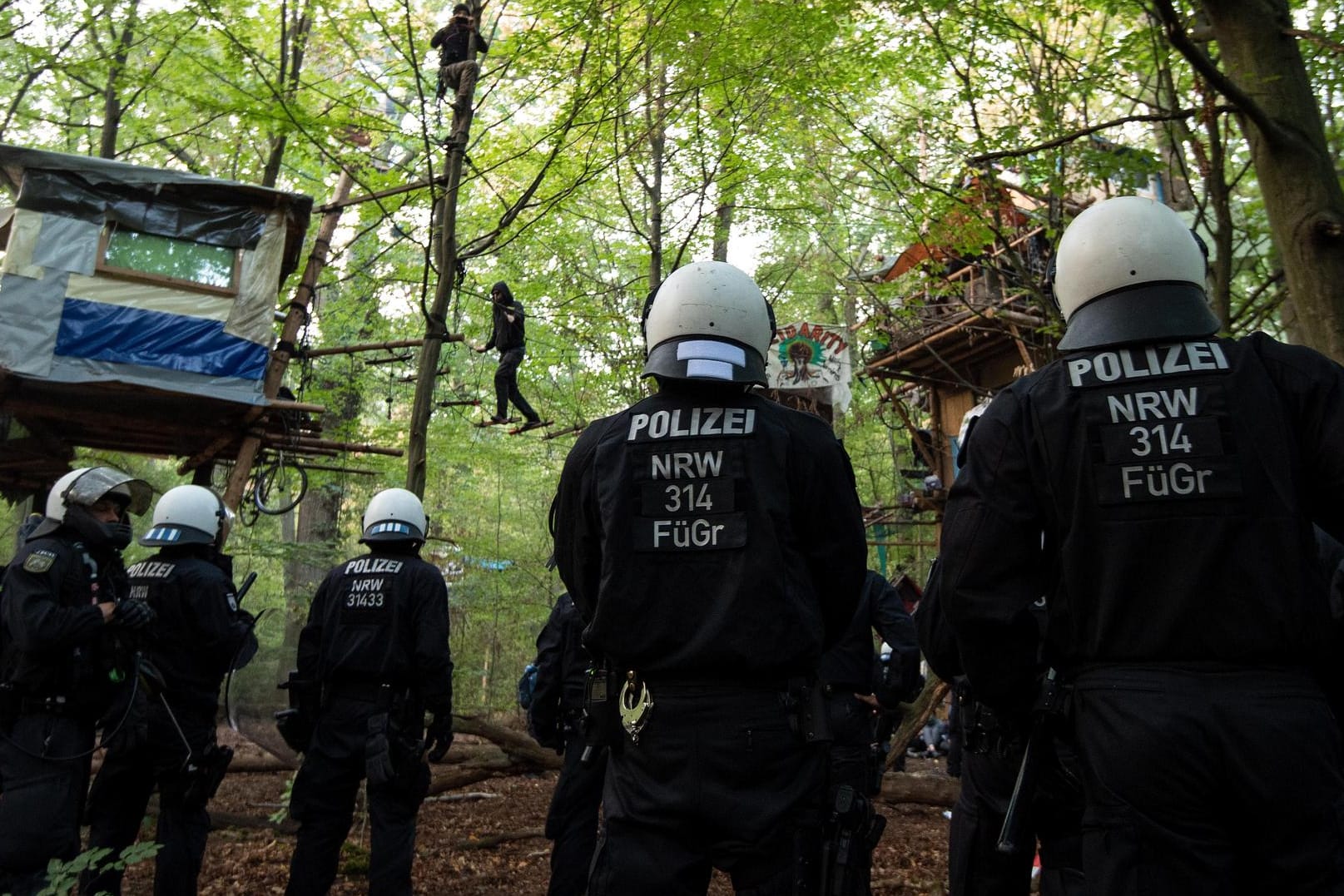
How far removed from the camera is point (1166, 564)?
2.32m

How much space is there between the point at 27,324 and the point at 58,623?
23.4ft

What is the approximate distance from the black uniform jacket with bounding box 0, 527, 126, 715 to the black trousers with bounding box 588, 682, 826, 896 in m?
3.45

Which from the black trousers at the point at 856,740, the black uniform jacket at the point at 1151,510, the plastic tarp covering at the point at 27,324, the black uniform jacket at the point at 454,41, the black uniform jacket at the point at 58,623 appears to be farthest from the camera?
the plastic tarp covering at the point at 27,324

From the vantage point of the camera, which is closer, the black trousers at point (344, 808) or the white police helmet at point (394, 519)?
the black trousers at point (344, 808)

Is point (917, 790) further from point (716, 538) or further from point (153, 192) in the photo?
point (153, 192)

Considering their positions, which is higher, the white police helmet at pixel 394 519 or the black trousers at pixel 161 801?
the white police helmet at pixel 394 519

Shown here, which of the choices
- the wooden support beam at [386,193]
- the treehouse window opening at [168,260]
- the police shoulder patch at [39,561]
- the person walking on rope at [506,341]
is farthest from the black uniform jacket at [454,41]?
the police shoulder patch at [39,561]

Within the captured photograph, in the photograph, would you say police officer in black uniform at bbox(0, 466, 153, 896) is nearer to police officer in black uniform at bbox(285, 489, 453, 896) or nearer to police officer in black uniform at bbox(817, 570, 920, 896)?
police officer in black uniform at bbox(285, 489, 453, 896)

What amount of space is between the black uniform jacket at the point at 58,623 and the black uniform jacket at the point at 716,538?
3180 mm

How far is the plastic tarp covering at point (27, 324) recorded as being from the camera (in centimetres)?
1024

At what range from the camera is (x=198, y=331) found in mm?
11047

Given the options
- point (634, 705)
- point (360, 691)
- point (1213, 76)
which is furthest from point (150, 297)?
point (1213, 76)

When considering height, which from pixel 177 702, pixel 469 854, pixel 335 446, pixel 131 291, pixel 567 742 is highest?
pixel 131 291

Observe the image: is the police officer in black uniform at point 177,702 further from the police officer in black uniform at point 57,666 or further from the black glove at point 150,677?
the police officer in black uniform at point 57,666
